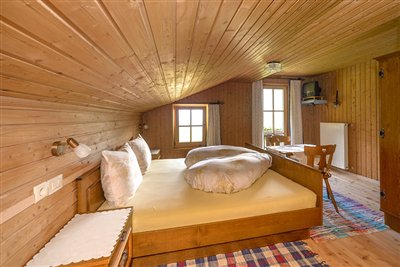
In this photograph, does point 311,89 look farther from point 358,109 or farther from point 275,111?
point 358,109

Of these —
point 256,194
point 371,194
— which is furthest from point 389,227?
point 256,194

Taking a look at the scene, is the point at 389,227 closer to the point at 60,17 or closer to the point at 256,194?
the point at 256,194

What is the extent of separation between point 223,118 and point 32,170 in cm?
415

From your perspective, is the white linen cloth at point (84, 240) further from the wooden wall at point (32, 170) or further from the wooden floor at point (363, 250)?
the wooden floor at point (363, 250)

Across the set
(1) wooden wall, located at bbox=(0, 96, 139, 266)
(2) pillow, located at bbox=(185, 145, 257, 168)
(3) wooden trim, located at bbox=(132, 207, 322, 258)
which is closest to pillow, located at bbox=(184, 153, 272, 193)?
(3) wooden trim, located at bbox=(132, 207, 322, 258)

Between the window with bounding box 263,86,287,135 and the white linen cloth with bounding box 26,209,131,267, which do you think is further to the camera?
the window with bounding box 263,86,287,135

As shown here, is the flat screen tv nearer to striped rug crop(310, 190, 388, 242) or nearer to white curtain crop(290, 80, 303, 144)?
white curtain crop(290, 80, 303, 144)

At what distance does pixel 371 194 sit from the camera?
297 centimetres

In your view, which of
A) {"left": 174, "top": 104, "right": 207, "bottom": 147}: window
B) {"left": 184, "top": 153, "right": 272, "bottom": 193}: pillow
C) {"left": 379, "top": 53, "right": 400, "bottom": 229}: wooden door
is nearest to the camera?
{"left": 184, "top": 153, "right": 272, "bottom": 193}: pillow

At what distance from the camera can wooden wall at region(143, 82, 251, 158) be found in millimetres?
4508

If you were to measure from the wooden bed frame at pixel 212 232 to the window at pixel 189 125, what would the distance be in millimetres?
2953

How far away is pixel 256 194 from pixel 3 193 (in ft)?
5.71

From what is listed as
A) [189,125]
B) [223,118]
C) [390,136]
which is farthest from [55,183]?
[223,118]

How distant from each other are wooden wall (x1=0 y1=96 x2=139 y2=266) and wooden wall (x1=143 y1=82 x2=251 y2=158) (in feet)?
9.66
